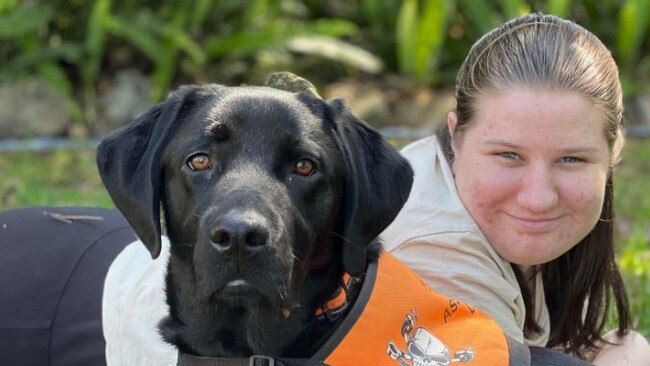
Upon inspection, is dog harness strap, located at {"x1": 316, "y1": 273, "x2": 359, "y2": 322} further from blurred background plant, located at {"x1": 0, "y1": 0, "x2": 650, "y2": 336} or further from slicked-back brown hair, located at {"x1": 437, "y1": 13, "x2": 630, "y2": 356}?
blurred background plant, located at {"x1": 0, "y1": 0, "x2": 650, "y2": 336}

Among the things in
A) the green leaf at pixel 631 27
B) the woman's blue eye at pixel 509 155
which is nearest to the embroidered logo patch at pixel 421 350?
the woman's blue eye at pixel 509 155

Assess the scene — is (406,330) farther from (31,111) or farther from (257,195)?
(31,111)

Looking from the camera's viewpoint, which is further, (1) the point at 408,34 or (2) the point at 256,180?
(1) the point at 408,34

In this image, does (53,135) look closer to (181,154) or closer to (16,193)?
(16,193)

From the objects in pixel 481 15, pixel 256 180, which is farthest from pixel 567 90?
pixel 481 15

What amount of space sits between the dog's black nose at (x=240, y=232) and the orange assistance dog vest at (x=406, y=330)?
0.58 meters

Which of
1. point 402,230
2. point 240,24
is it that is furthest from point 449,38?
point 402,230

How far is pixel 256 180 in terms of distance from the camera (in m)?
3.38

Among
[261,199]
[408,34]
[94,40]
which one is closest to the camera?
[261,199]

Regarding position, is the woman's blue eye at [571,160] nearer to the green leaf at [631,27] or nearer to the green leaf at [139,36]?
the green leaf at [139,36]

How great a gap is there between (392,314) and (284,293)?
18.6 inches

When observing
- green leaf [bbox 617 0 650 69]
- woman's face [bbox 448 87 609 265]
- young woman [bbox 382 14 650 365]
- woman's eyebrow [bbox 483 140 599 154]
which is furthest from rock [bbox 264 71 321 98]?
green leaf [bbox 617 0 650 69]

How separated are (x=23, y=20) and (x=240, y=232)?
24.3 ft

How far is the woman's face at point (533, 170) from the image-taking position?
4121 millimetres
